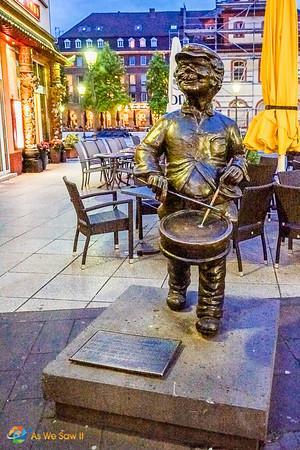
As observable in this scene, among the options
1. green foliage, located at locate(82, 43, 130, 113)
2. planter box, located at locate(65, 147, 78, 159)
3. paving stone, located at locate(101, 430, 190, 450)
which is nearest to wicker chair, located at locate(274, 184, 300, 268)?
paving stone, located at locate(101, 430, 190, 450)

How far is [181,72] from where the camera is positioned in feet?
8.85

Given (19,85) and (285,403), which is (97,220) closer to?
(285,403)

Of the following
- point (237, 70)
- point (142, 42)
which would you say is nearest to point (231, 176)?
point (237, 70)

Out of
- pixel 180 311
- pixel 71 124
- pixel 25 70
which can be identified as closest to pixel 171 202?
pixel 180 311

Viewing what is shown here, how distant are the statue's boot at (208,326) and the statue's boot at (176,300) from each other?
0.34 meters

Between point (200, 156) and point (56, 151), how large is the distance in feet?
48.9

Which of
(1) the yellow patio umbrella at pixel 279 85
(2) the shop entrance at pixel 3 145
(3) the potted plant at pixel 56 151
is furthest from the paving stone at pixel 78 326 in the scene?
(3) the potted plant at pixel 56 151

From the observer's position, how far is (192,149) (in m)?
2.78

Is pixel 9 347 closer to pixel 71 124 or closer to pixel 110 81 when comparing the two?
pixel 110 81

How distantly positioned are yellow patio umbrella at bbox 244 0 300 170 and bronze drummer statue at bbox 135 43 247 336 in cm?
327

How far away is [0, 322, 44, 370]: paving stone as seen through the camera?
2978 millimetres

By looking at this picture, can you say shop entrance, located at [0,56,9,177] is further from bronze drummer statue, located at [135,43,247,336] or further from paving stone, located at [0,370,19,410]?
bronze drummer statue, located at [135,43,247,336]

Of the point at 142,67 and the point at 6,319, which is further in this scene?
the point at 142,67

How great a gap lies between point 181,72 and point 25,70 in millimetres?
12565
